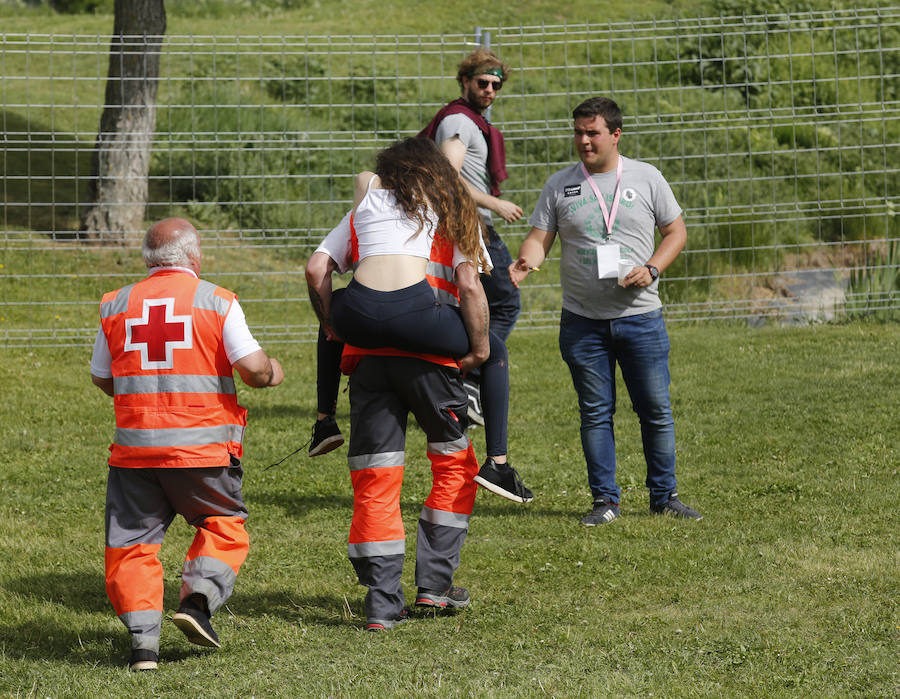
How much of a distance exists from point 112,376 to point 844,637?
8.91ft

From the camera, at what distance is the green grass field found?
405 cm

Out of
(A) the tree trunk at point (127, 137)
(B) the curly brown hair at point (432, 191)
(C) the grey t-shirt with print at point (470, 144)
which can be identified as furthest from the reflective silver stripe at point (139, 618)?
(A) the tree trunk at point (127, 137)

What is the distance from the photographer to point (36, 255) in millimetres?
11789

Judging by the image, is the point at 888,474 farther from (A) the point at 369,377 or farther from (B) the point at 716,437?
(A) the point at 369,377

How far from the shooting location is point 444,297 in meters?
4.65

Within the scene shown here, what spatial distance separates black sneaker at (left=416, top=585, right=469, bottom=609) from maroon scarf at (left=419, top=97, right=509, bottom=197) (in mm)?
2934

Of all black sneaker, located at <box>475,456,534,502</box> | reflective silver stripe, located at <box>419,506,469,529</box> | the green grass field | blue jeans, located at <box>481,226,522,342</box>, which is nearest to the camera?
the green grass field

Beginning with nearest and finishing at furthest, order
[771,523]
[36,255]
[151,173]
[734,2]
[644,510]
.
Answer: [771,523]
[644,510]
[36,255]
[151,173]
[734,2]

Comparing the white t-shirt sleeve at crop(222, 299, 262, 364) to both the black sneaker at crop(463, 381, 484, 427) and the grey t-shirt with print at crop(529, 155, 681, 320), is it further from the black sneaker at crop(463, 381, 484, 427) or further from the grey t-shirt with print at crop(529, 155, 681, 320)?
the black sneaker at crop(463, 381, 484, 427)

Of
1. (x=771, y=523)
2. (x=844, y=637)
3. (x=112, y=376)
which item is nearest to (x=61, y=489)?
(x=112, y=376)

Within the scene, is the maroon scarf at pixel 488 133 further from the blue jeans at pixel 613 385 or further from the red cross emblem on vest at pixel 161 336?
the red cross emblem on vest at pixel 161 336

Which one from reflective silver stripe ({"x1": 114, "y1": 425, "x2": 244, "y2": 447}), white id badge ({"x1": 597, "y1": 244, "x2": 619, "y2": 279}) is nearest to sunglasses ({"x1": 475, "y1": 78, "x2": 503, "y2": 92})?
white id badge ({"x1": 597, "y1": 244, "x2": 619, "y2": 279})

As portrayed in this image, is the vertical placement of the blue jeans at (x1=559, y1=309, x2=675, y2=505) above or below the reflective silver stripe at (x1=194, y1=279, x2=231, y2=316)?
below

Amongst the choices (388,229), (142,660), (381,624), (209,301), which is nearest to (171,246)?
(209,301)
